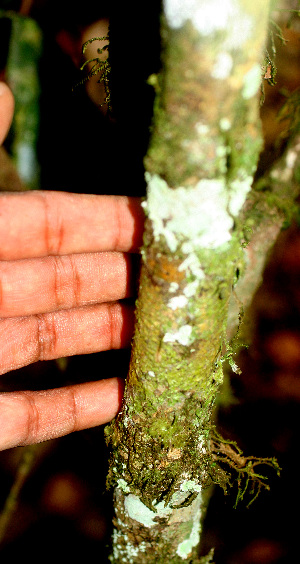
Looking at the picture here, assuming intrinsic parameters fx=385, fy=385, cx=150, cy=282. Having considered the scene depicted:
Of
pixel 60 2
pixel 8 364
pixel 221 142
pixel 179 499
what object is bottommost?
pixel 179 499

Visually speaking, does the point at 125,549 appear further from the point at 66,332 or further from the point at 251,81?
the point at 251,81

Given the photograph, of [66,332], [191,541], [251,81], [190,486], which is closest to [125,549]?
[191,541]

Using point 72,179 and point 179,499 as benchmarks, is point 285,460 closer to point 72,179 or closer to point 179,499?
point 179,499

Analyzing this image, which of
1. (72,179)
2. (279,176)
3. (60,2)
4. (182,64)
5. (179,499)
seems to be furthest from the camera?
(60,2)

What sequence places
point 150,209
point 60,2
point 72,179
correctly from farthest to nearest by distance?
1. point 60,2
2. point 72,179
3. point 150,209

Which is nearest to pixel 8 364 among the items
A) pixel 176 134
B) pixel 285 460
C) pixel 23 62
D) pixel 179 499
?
pixel 179 499

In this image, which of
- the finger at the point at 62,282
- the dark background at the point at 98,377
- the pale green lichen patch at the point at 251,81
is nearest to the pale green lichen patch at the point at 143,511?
the dark background at the point at 98,377

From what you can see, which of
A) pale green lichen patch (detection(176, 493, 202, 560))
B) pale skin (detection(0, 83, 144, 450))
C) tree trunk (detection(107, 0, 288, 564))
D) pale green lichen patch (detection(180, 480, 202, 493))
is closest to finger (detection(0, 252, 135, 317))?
pale skin (detection(0, 83, 144, 450))

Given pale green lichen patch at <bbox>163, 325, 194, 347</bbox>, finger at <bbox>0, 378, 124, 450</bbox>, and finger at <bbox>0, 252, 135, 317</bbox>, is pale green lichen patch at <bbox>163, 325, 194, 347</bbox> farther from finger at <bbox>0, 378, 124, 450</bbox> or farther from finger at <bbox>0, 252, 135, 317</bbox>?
finger at <bbox>0, 378, 124, 450</bbox>
